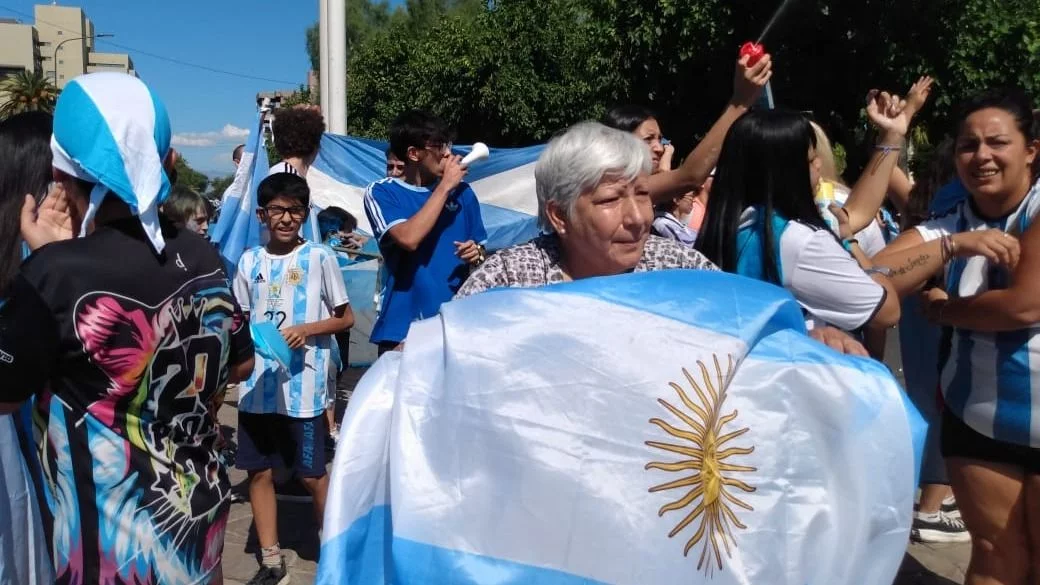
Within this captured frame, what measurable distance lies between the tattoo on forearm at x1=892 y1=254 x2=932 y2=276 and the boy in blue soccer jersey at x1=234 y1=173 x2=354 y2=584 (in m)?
2.40

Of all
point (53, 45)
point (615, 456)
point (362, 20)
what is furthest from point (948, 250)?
point (53, 45)

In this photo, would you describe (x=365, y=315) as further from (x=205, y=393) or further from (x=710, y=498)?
(x=710, y=498)

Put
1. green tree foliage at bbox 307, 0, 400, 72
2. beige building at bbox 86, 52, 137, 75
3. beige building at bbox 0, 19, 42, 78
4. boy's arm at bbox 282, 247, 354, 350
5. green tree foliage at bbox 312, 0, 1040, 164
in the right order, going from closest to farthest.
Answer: boy's arm at bbox 282, 247, 354, 350
green tree foliage at bbox 312, 0, 1040, 164
green tree foliage at bbox 307, 0, 400, 72
beige building at bbox 0, 19, 42, 78
beige building at bbox 86, 52, 137, 75

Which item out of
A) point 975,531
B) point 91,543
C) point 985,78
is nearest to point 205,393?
point 91,543

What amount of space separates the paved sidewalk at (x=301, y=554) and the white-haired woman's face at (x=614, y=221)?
2533 mm

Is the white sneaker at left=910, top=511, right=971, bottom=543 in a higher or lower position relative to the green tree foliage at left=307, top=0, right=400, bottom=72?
lower

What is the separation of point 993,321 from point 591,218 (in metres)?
1.37

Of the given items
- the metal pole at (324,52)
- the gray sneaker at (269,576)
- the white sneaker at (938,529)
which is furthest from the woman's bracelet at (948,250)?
the metal pole at (324,52)

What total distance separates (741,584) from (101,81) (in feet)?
5.64

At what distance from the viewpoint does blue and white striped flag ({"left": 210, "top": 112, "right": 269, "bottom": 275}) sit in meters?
4.90

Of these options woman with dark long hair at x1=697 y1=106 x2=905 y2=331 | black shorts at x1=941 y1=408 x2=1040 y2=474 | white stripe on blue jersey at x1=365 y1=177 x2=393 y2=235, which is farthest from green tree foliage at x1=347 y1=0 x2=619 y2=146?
woman with dark long hair at x1=697 y1=106 x2=905 y2=331

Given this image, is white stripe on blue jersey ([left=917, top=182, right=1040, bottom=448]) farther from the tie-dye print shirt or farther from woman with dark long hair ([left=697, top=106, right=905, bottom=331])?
the tie-dye print shirt

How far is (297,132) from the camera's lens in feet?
15.8

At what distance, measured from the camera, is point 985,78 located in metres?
13.6
